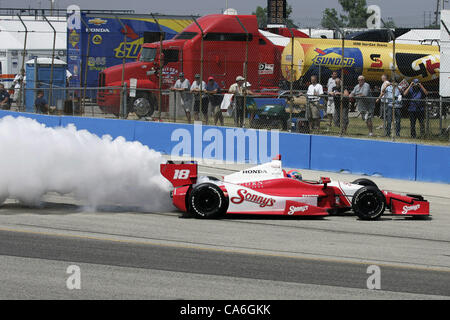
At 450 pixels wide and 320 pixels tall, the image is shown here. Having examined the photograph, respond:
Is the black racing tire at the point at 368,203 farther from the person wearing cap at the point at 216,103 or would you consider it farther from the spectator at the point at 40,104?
the spectator at the point at 40,104

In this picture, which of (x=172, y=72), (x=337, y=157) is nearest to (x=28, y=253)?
(x=337, y=157)

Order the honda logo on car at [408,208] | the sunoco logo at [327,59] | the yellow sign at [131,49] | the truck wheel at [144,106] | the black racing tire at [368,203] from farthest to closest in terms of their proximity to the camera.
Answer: the yellow sign at [131,49]
the sunoco logo at [327,59]
the truck wheel at [144,106]
the honda logo on car at [408,208]
the black racing tire at [368,203]

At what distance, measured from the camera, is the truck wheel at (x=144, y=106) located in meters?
22.9

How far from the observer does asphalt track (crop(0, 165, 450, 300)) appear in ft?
25.6

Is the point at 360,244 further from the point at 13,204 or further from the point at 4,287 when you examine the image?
the point at 13,204

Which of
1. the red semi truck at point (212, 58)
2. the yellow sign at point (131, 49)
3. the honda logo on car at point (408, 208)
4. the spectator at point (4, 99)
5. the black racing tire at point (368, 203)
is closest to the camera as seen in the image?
the black racing tire at point (368, 203)

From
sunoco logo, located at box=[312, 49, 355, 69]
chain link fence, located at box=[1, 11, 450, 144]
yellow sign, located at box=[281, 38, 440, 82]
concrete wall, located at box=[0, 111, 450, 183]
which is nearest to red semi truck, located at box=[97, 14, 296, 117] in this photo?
chain link fence, located at box=[1, 11, 450, 144]

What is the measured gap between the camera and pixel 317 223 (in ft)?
38.3

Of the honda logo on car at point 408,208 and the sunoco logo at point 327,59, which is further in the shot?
the sunoco logo at point 327,59

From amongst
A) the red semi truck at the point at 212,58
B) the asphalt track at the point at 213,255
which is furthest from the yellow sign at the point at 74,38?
the asphalt track at the point at 213,255

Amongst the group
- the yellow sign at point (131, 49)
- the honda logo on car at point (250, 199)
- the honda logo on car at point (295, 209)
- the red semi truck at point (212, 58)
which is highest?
the yellow sign at point (131, 49)

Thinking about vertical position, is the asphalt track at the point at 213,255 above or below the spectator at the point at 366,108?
below

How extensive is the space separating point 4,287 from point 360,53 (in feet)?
90.2
